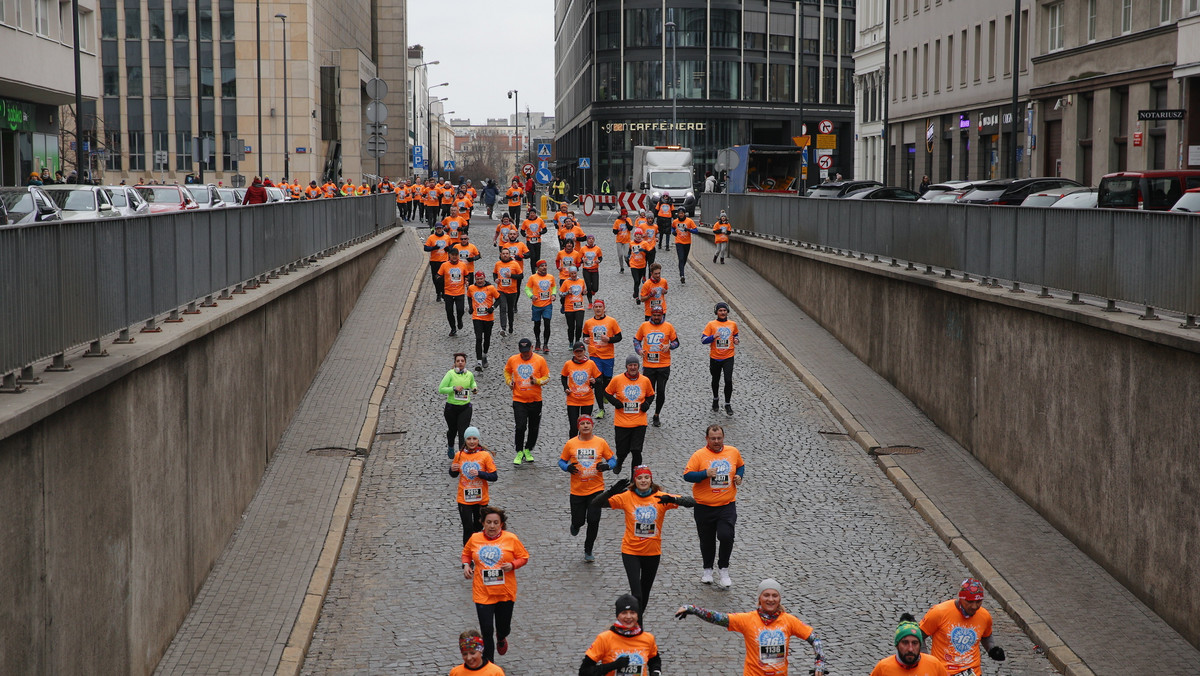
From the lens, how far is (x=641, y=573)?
1192 centimetres

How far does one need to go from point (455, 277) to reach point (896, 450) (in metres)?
9.68

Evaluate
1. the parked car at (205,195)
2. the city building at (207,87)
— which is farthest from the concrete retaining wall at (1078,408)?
the city building at (207,87)

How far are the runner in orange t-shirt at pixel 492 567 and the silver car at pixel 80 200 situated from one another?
14.8 metres

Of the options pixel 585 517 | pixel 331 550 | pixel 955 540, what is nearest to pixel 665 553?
pixel 585 517

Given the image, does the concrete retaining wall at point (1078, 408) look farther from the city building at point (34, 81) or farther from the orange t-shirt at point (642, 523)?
the city building at point (34, 81)

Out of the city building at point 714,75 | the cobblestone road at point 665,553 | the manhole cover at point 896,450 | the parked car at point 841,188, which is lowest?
the cobblestone road at point 665,553

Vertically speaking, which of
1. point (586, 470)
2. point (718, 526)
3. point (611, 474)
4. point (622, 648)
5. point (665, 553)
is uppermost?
point (586, 470)

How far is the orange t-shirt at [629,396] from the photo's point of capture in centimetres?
1535

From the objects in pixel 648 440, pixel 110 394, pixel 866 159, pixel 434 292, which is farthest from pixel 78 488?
pixel 866 159

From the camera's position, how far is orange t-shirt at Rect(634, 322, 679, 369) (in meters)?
18.4

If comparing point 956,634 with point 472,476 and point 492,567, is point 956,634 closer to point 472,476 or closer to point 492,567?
point 492,567

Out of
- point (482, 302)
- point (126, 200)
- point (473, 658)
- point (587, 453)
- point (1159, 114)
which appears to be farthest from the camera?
point (1159, 114)

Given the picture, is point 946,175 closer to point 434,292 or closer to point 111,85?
point 434,292

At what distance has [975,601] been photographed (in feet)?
31.1
